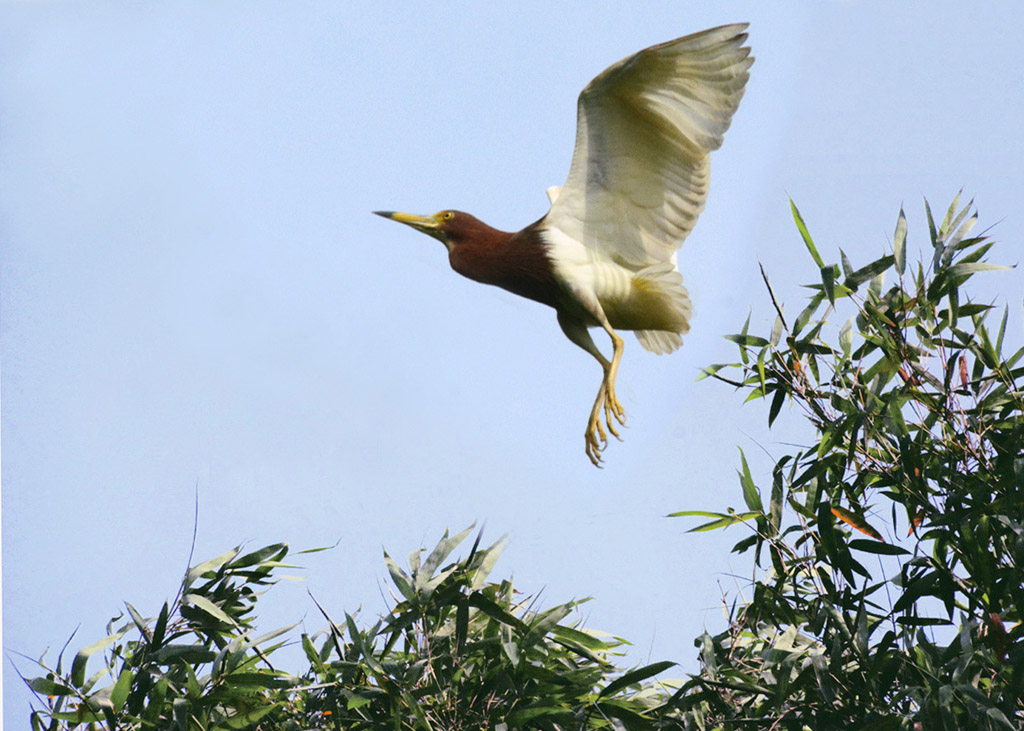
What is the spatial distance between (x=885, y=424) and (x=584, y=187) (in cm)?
96

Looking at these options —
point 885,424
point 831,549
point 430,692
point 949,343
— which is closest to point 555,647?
point 430,692

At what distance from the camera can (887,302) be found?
2.62 metres

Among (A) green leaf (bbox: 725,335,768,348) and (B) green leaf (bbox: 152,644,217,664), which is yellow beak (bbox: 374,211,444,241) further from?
(B) green leaf (bbox: 152,644,217,664)

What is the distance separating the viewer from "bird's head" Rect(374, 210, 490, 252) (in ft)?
10.1

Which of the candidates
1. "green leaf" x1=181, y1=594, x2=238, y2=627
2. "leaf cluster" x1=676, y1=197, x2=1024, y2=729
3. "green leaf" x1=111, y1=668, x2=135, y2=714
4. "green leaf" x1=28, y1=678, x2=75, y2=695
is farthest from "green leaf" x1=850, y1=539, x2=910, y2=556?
"green leaf" x1=28, y1=678, x2=75, y2=695

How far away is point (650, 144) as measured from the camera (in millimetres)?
2994

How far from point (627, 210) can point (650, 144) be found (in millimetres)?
167

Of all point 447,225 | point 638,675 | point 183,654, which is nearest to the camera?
point 638,675

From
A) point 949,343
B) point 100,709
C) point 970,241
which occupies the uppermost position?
point 970,241

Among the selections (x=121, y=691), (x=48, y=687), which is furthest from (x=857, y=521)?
(x=48, y=687)

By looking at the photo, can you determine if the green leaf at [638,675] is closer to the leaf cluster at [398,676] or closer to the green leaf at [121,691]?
the leaf cluster at [398,676]

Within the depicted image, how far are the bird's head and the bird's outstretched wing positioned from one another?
0.21m

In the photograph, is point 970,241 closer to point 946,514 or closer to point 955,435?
point 955,435

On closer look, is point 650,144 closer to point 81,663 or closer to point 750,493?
point 750,493
